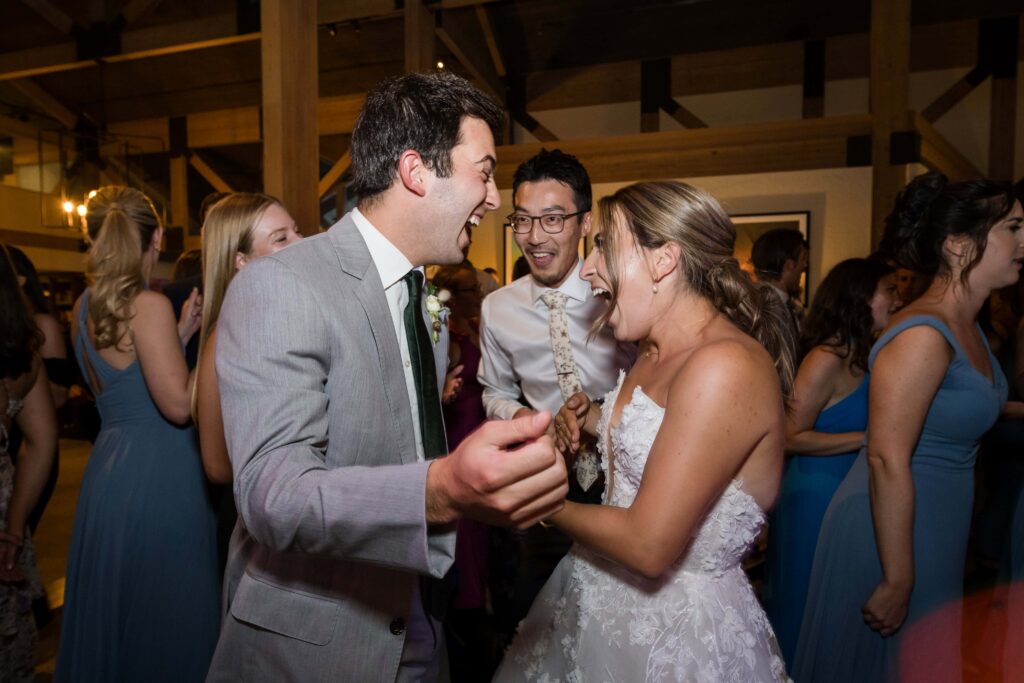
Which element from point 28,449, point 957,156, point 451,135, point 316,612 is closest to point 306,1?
point 28,449

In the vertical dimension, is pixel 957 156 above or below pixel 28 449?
above

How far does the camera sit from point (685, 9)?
8.57 metres

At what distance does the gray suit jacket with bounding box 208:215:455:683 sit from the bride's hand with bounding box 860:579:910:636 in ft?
4.70

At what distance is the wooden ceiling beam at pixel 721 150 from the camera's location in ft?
20.3

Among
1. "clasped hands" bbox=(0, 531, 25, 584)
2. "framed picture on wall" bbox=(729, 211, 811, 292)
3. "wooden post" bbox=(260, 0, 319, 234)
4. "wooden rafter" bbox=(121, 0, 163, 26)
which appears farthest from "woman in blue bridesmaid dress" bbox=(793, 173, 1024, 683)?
"wooden rafter" bbox=(121, 0, 163, 26)

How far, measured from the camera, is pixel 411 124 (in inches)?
52.2

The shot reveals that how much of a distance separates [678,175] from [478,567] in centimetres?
480

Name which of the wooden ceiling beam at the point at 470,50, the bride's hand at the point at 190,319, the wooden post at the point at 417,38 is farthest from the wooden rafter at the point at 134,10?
the bride's hand at the point at 190,319

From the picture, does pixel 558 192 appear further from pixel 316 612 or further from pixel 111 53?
pixel 111 53

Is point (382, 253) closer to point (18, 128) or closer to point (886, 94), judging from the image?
point (886, 94)

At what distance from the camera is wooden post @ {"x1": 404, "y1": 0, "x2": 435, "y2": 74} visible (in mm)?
5852

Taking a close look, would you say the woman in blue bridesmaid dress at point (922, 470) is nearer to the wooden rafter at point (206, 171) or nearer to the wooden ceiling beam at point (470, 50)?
the wooden ceiling beam at point (470, 50)

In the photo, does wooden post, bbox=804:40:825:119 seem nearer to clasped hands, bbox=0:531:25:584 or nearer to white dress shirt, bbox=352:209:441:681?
white dress shirt, bbox=352:209:441:681

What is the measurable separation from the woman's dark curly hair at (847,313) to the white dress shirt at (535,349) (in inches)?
33.6
